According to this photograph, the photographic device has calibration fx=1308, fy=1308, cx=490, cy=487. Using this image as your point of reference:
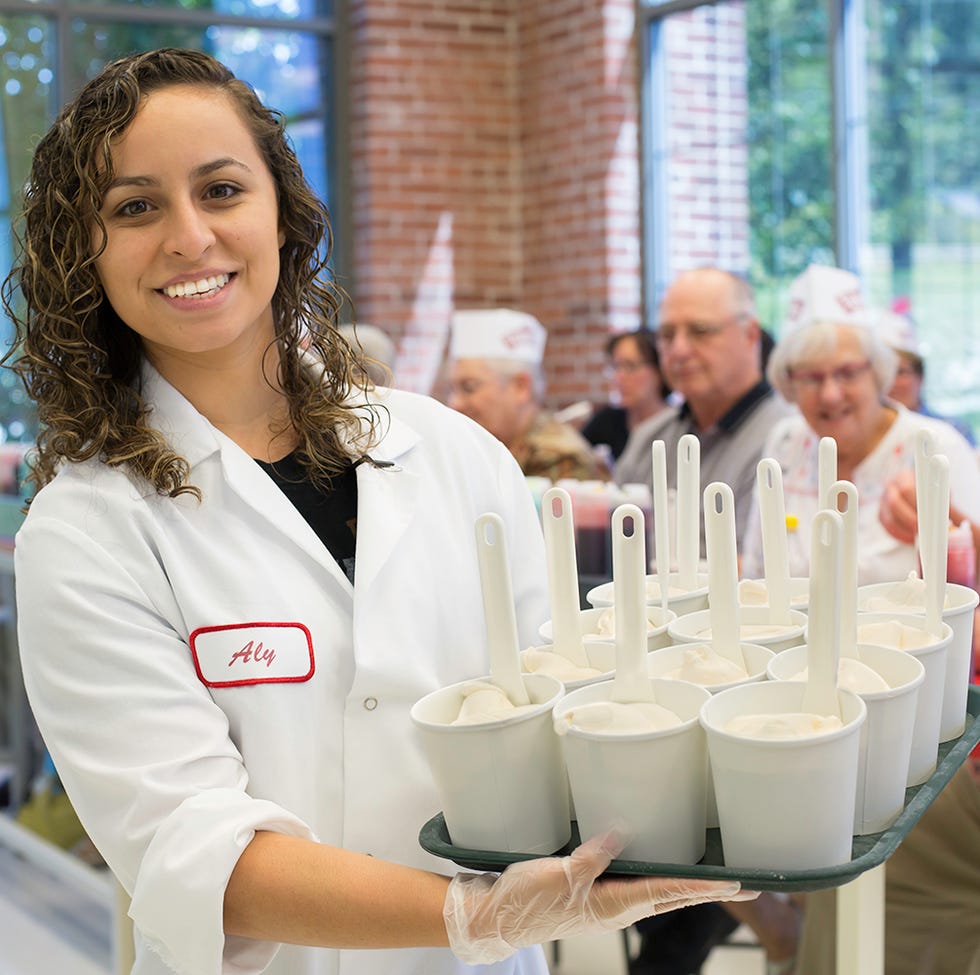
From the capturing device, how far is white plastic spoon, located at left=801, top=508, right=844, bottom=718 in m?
0.89

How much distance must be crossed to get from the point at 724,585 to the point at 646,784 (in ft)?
0.65

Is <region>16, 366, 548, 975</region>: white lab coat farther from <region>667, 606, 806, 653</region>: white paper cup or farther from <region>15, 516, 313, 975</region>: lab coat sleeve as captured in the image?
<region>667, 606, 806, 653</region>: white paper cup

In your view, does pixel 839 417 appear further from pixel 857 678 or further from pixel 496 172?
pixel 496 172

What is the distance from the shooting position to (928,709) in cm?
107

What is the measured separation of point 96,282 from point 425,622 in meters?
0.43

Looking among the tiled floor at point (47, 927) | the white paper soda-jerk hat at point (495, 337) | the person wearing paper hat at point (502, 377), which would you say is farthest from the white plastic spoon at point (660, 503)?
the white paper soda-jerk hat at point (495, 337)

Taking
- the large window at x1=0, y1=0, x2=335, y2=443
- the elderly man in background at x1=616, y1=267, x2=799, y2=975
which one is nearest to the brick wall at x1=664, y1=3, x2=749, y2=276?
the large window at x1=0, y1=0, x2=335, y2=443

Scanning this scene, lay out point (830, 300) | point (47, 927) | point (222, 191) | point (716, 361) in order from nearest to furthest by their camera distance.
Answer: point (222, 191)
point (830, 300)
point (47, 927)
point (716, 361)

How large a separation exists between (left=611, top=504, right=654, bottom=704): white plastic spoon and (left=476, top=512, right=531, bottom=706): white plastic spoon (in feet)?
0.26

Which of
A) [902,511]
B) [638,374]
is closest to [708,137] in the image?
[638,374]

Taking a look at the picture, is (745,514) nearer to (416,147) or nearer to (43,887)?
(43,887)

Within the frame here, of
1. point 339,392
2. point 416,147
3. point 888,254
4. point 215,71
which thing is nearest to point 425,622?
point 339,392

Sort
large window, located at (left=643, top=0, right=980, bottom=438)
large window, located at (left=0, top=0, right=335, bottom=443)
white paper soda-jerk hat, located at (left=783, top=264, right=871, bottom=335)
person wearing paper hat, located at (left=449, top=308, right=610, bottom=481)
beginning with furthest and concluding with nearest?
large window, located at (left=0, top=0, right=335, bottom=443)
large window, located at (left=643, top=0, right=980, bottom=438)
person wearing paper hat, located at (left=449, top=308, right=610, bottom=481)
white paper soda-jerk hat, located at (left=783, top=264, right=871, bottom=335)

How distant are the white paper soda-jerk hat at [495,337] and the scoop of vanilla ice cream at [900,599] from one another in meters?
3.03
